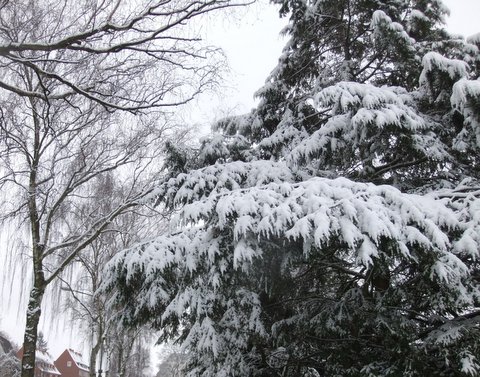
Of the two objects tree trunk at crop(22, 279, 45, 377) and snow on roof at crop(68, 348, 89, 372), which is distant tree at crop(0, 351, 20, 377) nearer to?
tree trunk at crop(22, 279, 45, 377)

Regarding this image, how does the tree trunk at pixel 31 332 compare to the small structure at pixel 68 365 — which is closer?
the tree trunk at pixel 31 332

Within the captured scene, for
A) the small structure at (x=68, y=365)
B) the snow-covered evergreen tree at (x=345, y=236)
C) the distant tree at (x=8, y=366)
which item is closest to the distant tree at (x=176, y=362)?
the snow-covered evergreen tree at (x=345, y=236)

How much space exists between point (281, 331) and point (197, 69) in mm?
4599

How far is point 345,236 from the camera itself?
3.95 m

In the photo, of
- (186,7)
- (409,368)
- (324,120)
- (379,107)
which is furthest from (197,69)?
(409,368)

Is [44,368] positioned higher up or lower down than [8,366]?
lower down

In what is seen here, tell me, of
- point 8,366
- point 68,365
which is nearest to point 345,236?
point 8,366

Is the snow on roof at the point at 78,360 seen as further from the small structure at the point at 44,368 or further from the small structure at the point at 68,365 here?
the small structure at the point at 44,368

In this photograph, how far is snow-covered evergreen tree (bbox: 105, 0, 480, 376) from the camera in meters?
4.37

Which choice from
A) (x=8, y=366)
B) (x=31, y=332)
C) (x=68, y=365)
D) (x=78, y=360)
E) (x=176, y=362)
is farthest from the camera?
(x=78, y=360)

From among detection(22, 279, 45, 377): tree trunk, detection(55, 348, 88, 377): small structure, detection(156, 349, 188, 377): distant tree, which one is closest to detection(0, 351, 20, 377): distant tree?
detection(156, 349, 188, 377): distant tree

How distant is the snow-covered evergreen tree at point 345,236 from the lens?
4.37 m

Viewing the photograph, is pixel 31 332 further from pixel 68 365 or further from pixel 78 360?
pixel 78 360

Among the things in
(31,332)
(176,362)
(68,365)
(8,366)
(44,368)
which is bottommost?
(68,365)
